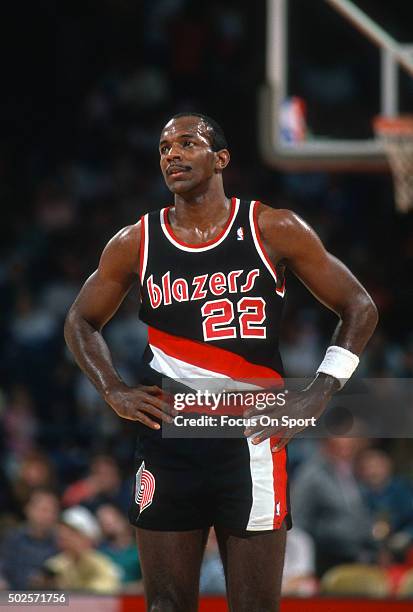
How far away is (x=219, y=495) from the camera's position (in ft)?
13.1

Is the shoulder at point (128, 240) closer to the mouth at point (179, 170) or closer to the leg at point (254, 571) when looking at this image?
the mouth at point (179, 170)

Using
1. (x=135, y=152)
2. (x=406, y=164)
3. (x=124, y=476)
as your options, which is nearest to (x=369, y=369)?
(x=124, y=476)

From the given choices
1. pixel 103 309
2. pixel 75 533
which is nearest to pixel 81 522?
pixel 75 533

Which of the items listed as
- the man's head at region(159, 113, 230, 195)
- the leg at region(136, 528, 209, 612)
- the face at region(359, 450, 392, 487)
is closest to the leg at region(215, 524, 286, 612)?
the leg at region(136, 528, 209, 612)

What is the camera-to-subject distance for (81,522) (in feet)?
25.8

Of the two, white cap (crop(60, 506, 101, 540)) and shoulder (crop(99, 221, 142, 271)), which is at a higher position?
shoulder (crop(99, 221, 142, 271))

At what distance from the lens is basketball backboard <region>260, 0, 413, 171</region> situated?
7.25m

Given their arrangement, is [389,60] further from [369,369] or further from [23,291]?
[23,291]

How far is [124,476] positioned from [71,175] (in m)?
4.33

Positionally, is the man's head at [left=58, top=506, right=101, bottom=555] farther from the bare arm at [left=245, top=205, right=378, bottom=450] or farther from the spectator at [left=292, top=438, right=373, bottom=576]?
the bare arm at [left=245, top=205, right=378, bottom=450]

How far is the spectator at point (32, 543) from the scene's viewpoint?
7.59 meters

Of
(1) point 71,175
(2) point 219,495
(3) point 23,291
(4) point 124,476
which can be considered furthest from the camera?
(1) point 71,175

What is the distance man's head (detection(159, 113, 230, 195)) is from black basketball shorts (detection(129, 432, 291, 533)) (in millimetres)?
934

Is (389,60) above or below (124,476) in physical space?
above
